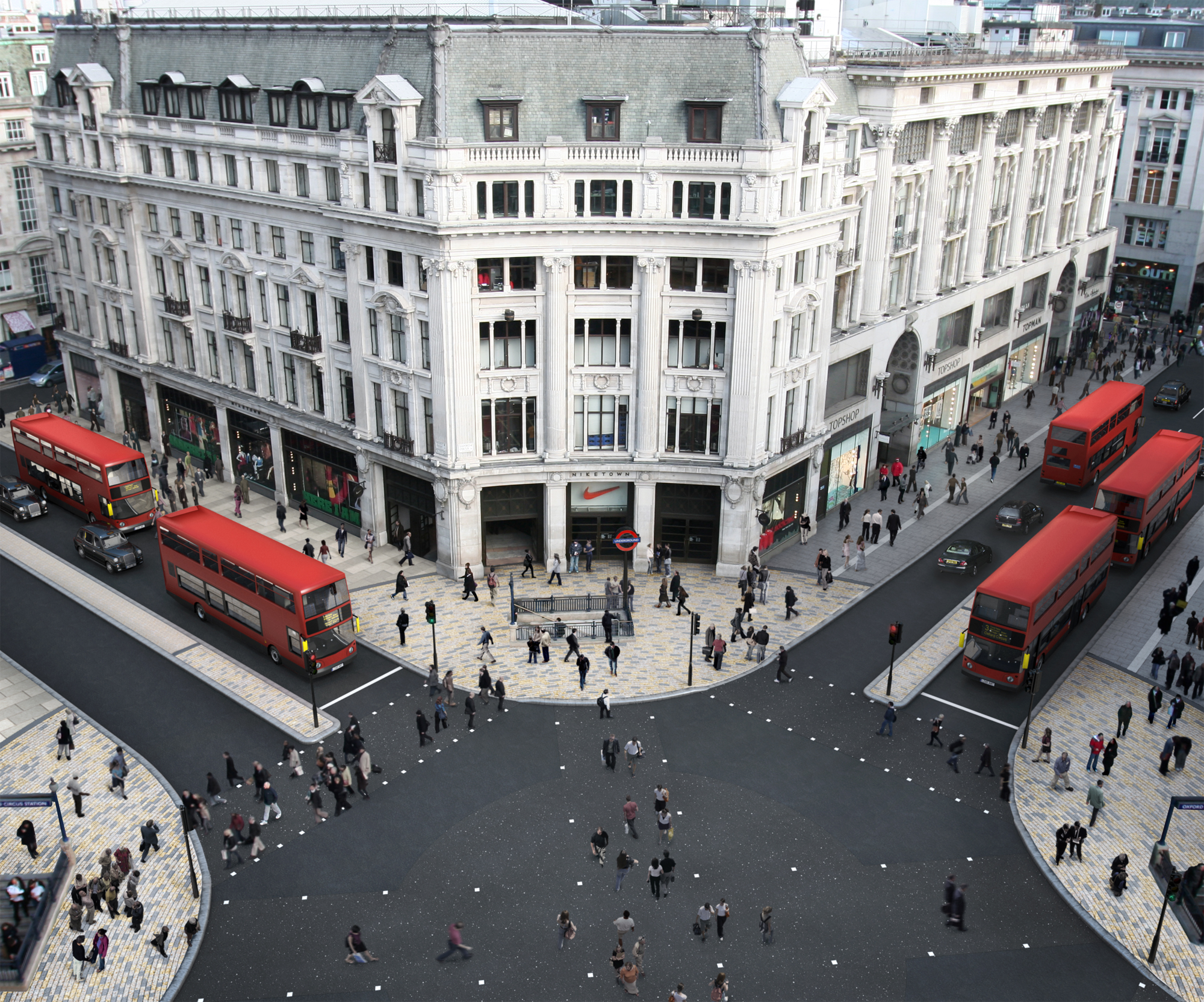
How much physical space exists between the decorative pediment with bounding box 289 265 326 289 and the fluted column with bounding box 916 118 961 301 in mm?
38183

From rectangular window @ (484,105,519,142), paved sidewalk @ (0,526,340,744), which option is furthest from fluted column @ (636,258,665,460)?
paved sidewalk @ (0,526,340,744)

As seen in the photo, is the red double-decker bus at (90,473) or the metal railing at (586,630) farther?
the red double-decker bus at (90,473)

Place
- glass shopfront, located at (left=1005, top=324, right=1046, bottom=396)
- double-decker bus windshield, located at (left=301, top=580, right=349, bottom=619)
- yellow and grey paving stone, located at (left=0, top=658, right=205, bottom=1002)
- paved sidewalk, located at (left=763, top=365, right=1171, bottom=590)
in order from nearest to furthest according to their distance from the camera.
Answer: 1. yellow and grey paving stone, located at (left=0, top=658, right=205, bottom=1002)
2. double-decker bus windshield, located at (left=301, top=580, right=349, bottom=619)
3. paved sidewalk, located at (left=763, top=365, right=1171, bottom=590)
4. glass shopfront, located at (left=1005, top=324, right=1046, bottom=396)

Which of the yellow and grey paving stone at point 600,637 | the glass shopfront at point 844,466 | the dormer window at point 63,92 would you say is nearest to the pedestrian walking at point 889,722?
the yellow and grey paving stone at point 600,637

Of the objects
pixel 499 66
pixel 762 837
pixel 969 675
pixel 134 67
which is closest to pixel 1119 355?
pixel 969 675

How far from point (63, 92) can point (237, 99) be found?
18.8m

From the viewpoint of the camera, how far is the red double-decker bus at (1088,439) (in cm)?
6744

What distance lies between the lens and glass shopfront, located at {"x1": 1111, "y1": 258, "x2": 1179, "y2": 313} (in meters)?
108

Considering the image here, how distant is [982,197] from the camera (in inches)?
2953

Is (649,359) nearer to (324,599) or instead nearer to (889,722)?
(324,599)

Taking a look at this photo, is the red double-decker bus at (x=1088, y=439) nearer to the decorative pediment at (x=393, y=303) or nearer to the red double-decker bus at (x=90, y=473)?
the decorative pediment at (x=393, y=303)

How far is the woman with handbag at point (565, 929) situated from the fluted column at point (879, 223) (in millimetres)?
44082

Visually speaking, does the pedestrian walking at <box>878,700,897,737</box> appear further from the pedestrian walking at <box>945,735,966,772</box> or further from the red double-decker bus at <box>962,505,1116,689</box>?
the red double-decker bus at <box>962,505,1116,689</box>

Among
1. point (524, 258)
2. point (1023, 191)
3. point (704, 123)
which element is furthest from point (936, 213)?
point (524, 258)
